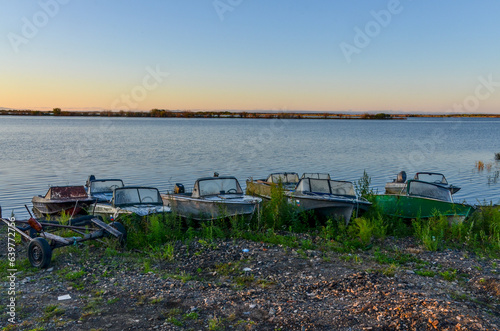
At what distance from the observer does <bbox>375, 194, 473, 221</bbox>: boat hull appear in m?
13.4

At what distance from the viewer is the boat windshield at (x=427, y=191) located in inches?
574

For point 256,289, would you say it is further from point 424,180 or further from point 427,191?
point 424,180

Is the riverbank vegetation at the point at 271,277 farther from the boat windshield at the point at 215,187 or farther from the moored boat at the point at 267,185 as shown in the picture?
the moored boat at the point at 267,185

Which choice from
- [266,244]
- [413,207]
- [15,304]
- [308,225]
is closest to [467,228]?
[413,207]

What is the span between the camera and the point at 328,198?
13.8 metres

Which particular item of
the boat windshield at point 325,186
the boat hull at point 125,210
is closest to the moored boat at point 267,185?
the boat windshield at point 325,186

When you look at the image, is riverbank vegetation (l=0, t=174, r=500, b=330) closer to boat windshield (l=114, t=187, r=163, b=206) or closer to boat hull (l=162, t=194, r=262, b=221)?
boat hull (l=162, t=194, r=262, b=221)

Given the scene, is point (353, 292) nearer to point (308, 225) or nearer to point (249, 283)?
point (249, 283)

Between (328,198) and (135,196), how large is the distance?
255 inches

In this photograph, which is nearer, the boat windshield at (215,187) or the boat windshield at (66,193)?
the boat windshield at (215,187)

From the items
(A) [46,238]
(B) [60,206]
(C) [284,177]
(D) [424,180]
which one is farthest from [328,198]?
(B) [60,206]

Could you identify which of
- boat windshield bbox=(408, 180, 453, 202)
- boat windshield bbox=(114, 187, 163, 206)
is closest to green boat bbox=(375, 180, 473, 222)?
boat windshield bbox=(408, 180, 453, 202)

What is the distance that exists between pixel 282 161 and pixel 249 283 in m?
31.6

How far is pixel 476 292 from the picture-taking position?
7.60 metres
